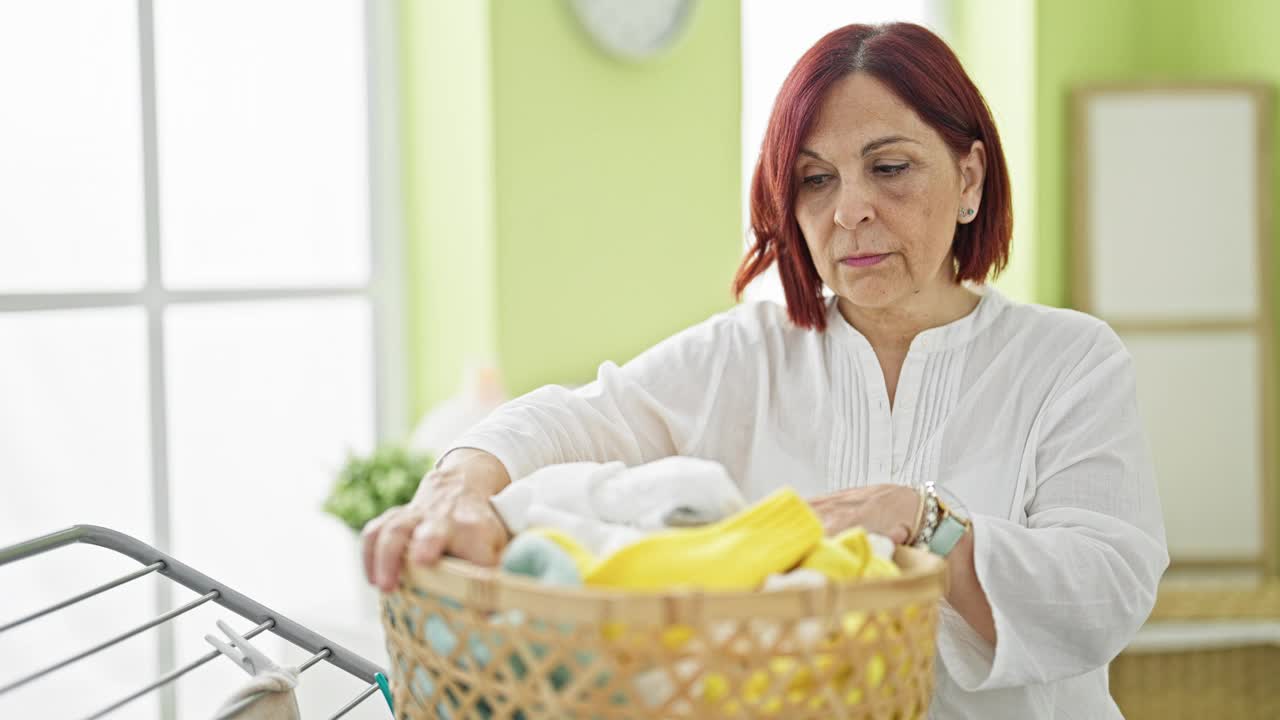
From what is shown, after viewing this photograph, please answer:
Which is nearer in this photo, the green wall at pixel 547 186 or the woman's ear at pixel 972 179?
the woman's ear at pixel 972 179

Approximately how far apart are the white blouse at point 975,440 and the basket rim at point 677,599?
1.01 feet

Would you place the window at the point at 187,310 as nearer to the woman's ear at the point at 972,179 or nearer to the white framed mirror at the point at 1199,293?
the woman's ear at the point at 972,179

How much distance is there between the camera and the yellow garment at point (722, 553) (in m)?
0.78

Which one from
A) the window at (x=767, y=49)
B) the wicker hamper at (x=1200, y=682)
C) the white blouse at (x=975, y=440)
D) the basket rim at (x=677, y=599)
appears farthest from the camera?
the window at (x=767, y=49)

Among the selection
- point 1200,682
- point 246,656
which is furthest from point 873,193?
point 1200,682

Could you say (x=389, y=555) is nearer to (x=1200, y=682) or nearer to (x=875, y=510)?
(x=875, y=510)

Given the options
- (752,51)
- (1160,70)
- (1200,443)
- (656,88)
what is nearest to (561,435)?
(656,88)

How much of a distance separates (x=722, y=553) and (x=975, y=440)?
0.66m

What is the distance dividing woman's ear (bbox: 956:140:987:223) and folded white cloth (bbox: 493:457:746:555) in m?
0.66

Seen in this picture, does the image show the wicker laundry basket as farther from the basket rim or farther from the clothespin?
the clothespin

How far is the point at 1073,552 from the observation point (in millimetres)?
1095

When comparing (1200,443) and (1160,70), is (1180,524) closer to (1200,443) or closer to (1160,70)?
(1200,443)

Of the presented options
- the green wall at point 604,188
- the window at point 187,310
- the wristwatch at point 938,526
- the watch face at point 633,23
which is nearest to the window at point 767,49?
the green wall at point 604,188

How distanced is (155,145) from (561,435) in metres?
1.39
